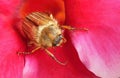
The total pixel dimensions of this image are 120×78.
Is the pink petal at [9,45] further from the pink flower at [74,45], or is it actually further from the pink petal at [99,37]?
the pink petal at [99,37]

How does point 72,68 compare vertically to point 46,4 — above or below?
below

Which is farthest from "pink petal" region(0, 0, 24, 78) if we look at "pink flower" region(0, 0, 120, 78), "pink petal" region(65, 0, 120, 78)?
"pink petal" region(65, 0, 120, 78)

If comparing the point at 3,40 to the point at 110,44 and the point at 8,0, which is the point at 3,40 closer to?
the point at 8,0

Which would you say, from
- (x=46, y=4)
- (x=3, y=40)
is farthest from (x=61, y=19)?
(x=3, y=40)

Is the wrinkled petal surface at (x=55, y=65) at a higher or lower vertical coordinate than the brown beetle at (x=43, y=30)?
lower

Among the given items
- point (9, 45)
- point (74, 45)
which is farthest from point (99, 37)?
point (9, 45)

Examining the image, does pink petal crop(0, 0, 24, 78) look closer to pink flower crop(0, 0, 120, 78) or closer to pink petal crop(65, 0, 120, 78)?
pink flower crop(0, 0, 120, 78)

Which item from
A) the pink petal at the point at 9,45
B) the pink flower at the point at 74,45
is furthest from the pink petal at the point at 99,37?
the pink petal at the point at 9,45
